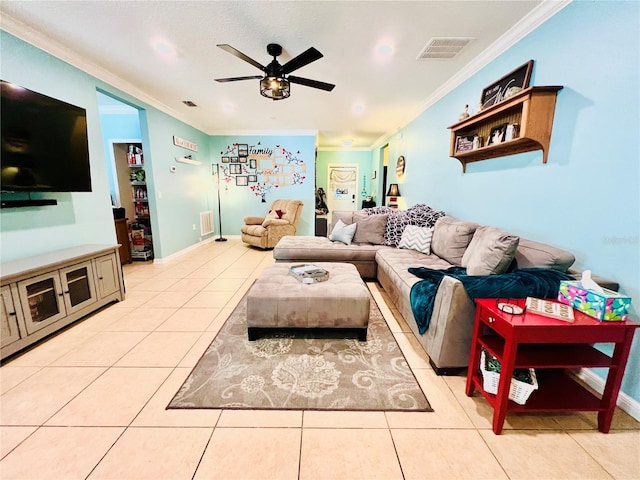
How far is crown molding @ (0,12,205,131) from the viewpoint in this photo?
81.4 inches

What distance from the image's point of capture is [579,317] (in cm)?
124

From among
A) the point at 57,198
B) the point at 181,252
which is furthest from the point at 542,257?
the point at 181,252

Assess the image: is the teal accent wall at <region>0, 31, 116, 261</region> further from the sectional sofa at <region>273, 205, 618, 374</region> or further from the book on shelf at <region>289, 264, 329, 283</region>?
the book on shelf at <region>289, 264, 329, 283</region>

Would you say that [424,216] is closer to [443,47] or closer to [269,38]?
[443,47]

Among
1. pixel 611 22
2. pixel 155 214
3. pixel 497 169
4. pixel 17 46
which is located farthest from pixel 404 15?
pixel 155 214

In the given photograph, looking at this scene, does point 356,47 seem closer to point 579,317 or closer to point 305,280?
point 305,280

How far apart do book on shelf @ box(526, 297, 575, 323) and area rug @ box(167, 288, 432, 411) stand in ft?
2.53

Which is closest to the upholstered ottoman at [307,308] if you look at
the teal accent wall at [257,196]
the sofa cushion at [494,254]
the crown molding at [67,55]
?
the sofa cushion at [494,254]

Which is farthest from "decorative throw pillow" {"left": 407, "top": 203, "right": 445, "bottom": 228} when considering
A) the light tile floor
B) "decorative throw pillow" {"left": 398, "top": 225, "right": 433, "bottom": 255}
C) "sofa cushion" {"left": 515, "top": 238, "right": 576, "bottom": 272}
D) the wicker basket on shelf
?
the wicker basket on shelf

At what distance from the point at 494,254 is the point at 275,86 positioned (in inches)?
92.5

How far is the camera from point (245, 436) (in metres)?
1.25

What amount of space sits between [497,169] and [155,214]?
455cm

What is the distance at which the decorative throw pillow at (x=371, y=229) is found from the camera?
11.5 ft

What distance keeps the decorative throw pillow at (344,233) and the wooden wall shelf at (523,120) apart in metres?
1.61
